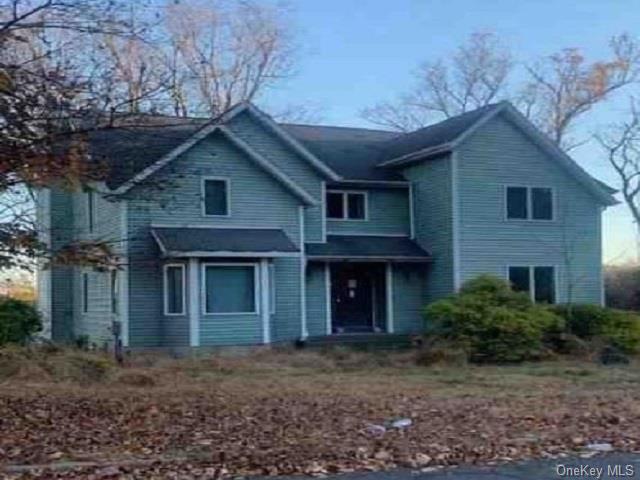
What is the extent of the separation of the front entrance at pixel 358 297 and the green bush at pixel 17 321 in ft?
28.2

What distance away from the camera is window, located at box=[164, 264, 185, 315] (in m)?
23.8

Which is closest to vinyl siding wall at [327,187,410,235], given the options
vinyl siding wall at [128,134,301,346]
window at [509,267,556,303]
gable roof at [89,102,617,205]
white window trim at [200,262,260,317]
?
gable roof at [89,102,617,205]

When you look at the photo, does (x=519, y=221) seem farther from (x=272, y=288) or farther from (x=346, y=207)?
(x=272, y=288)

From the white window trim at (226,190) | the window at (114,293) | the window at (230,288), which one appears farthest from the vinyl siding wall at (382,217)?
the window at (114,293)

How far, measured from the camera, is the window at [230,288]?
78.1 ft

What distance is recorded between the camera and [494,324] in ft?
71.7

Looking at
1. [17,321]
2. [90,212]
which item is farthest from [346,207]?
[17,321]

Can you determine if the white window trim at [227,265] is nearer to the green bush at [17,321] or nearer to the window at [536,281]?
the green bush at [17,321]

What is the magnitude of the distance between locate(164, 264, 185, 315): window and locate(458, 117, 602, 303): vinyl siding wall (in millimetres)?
8334

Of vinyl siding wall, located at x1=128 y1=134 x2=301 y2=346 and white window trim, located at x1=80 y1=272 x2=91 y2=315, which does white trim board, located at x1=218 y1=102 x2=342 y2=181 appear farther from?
white window trim, located at x1=80 y1=272 x2=91 y2=315

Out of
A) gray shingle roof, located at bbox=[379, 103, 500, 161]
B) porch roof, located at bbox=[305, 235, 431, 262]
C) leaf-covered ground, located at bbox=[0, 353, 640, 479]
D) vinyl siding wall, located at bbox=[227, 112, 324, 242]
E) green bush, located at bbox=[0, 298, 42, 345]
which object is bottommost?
leaf-covered ground, located at bbox=[0, 353, 640, 479]

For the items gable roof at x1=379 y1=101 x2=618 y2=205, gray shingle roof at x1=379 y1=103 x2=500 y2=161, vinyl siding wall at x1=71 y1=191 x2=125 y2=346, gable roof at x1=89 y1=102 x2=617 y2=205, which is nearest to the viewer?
vinyl siding wall at x1=71 y1=191 x2=125 y2=346

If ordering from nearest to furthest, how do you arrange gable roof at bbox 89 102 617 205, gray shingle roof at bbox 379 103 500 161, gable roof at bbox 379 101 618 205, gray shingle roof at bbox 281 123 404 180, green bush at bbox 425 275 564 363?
A: green bush at bbox 425 275 564 363, gable roof at bbox 89 102 617 205, gable roof at bbox 379 101 618 205, gray shingle roof at bbox 379 103 500 161, gray shingle roof at bbox 281 123 404 180

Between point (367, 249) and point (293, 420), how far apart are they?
16570 mm
